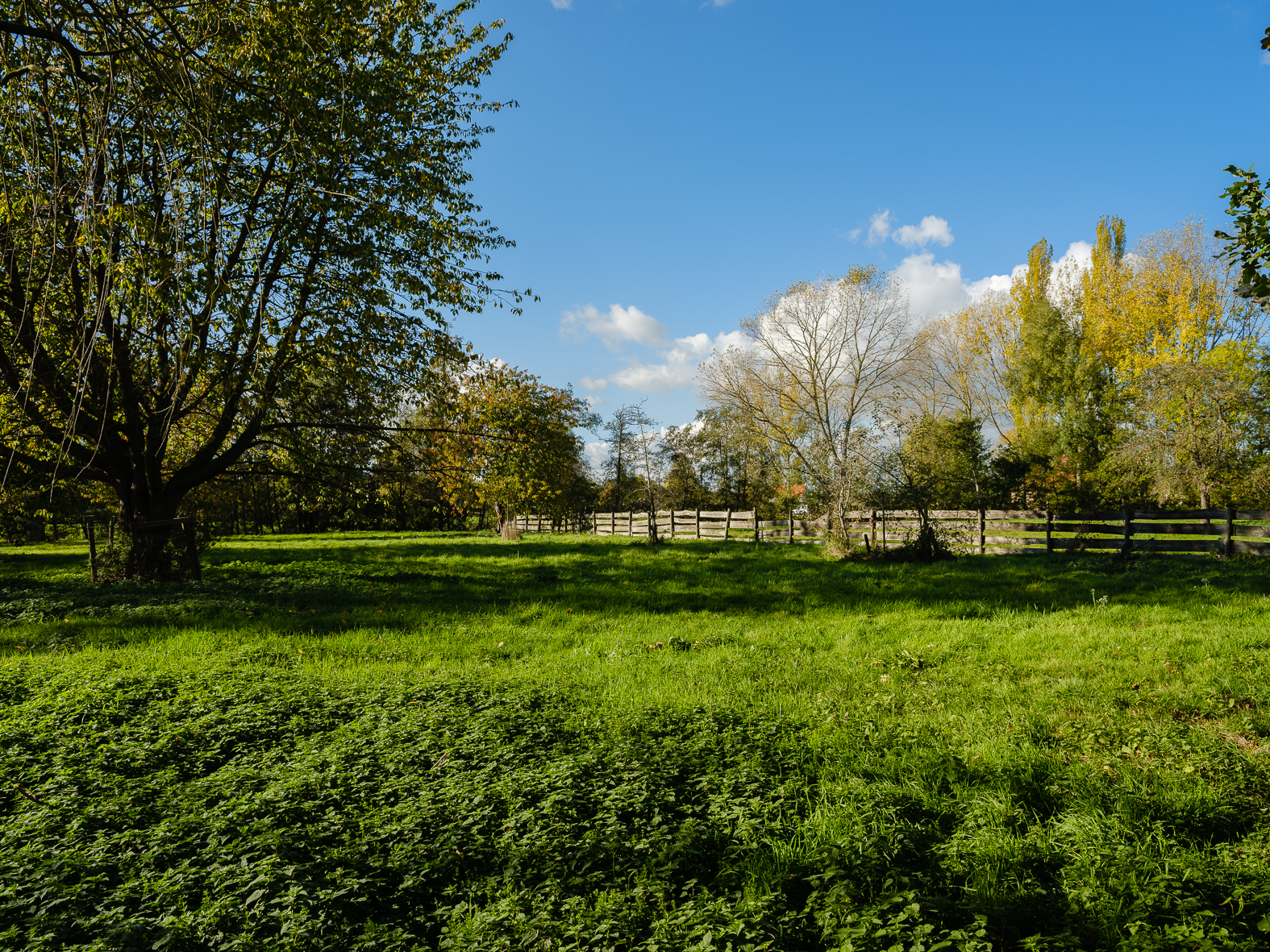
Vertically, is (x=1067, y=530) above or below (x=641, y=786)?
above

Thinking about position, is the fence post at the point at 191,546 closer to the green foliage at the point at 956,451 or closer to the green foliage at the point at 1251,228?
the green foliage at the point at 1251,228

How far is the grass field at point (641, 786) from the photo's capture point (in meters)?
2.72

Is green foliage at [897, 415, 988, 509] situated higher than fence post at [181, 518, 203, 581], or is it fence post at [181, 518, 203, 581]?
green foliage at [897, 415, 988, 509]

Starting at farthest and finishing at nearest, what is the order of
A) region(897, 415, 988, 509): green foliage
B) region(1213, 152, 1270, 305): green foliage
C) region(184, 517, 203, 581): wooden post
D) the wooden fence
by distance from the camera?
region(897, 415, 988, 509): green foliage < the wooden fence < region(184, 517, 203, 581): wooden post < region(1213, 152, 1270, 305): green foliage

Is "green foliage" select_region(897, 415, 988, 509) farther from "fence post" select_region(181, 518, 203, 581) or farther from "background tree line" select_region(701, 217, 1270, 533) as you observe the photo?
"fence post" select_region(181, 518, 203, 581)

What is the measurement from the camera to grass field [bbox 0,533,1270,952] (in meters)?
2.72

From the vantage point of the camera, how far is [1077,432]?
2923 centimetres

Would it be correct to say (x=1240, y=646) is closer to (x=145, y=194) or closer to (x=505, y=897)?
(x=505, y=897)

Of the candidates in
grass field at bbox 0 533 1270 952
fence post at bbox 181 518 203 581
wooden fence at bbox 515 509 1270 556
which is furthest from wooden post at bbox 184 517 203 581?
wooden fence at bbox 515 509 1270 556

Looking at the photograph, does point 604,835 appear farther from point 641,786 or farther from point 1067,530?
point 1067,530

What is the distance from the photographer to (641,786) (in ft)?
12.2

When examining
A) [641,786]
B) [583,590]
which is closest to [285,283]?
[583,590]

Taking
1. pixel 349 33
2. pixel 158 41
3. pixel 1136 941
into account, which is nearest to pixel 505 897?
pixel 1136 941

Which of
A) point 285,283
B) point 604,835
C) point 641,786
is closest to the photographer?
point 604,835
